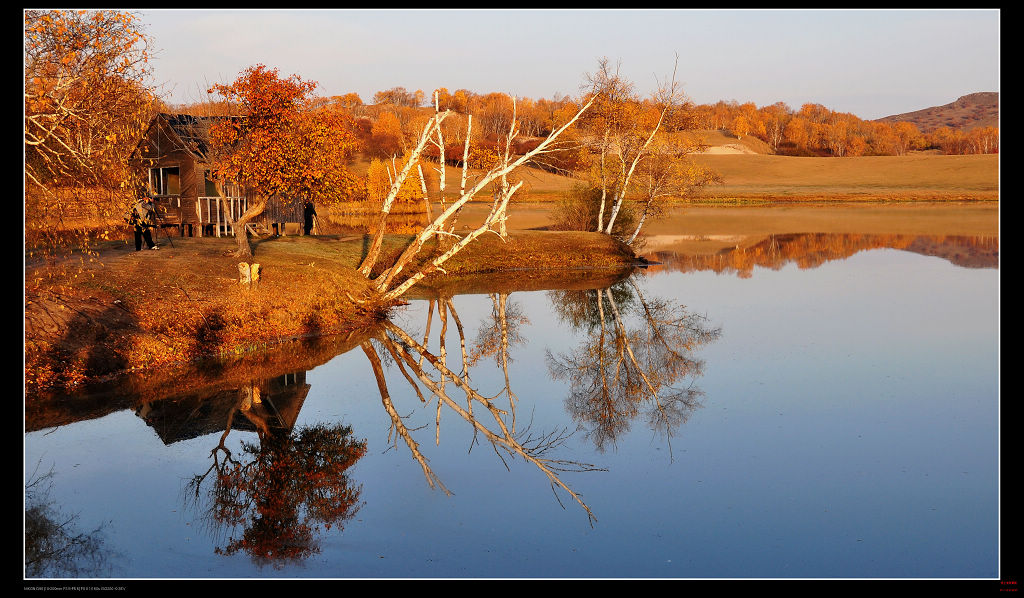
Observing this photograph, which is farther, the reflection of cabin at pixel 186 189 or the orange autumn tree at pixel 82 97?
the reflection of cabin at pixel 186 189

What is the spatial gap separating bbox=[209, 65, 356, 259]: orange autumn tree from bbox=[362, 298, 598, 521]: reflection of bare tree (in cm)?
618

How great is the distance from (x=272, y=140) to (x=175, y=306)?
753 cm

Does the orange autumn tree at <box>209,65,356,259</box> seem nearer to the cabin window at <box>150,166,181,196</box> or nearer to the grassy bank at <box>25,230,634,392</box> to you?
the grassy bank at <box>25,230,634,392</box>

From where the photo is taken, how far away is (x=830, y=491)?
435 inches

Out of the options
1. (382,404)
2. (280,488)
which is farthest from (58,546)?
(382,404)

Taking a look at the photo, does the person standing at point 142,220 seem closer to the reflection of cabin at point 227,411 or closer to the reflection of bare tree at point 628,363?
the reflection of cabin at point 227,411

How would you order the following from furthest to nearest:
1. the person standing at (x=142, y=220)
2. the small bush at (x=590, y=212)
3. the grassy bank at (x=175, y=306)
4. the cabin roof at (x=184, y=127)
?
the small bush at (x=590, y=212), the cabin roof at (x=184, y=127), the person standing at (x=142, y=220), the grassy bank at (x=175, y=306)

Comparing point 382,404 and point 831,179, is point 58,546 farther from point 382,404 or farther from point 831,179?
point 831,179

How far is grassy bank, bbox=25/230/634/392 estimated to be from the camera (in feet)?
53.7

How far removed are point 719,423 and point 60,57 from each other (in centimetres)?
1139

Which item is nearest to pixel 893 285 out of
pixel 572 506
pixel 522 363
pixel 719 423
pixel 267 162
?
pixel 522 363

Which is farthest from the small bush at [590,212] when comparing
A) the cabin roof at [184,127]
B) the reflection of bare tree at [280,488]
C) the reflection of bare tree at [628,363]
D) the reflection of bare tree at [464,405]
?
the reflection of bare tree at [280,488]

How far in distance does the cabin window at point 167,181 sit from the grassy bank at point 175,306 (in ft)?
35.9

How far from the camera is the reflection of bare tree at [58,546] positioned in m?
9.12
